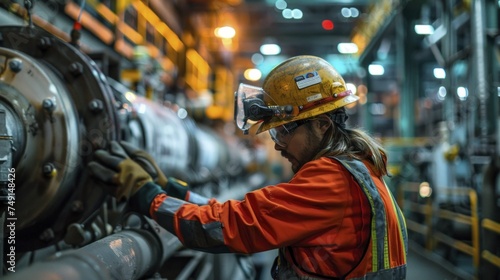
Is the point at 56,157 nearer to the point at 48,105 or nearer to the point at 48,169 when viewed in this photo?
the point at 48,169

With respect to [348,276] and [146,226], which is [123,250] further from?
[348,276]

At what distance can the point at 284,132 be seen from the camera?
186cm

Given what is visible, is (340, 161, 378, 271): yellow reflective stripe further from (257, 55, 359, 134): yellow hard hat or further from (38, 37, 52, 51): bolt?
(38, 37, 52, 51): bolt

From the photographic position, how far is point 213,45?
12.2 metres

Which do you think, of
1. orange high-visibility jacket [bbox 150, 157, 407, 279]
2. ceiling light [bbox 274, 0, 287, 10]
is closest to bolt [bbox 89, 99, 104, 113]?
orange high-visibility jacket [bbox 150, 157, 407, 279]

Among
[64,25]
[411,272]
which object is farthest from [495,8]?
[64,25]

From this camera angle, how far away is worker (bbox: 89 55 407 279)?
1.53 metres

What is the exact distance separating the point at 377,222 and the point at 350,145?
0.35 metres

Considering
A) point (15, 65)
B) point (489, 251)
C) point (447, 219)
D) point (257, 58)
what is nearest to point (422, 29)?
point (447, 219)

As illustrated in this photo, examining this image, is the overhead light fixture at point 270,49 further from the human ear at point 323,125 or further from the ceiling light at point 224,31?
the human ear at point 323,125

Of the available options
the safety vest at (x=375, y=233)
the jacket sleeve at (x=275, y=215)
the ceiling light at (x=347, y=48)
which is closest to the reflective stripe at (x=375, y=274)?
the safety vest at (x=375, y=233)

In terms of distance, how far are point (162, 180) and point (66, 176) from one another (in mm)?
363

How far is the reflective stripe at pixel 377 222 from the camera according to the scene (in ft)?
5.08

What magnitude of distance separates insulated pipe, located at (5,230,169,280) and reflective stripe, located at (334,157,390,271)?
28.9 inches
